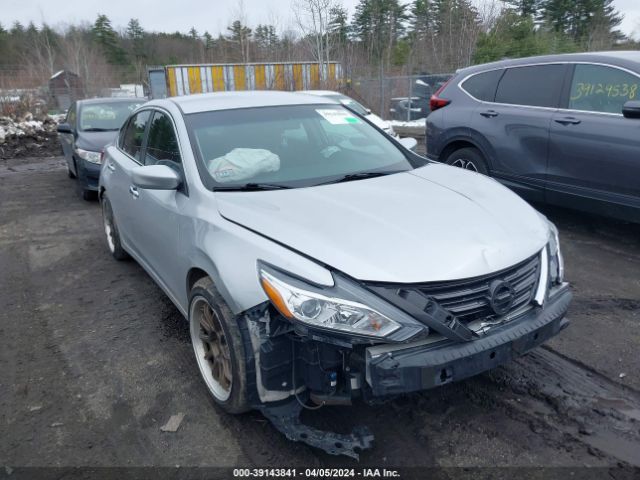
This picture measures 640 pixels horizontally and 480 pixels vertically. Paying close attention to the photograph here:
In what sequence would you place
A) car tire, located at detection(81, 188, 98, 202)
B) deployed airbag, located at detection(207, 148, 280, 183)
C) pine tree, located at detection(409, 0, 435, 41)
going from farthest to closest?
pine tree, located at detection(409, 0, 435, 41) → car tire, located at detection(81, 188, 98, 202) → deployed airbag, located at detection(207, 148, 280, 183)

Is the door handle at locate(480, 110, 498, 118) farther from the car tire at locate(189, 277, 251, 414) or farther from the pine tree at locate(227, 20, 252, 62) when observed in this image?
the pine tree at locate(227, 20, 252, 62)

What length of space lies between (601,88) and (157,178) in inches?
173

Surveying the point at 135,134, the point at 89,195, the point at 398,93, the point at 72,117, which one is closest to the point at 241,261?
the point at 135,134

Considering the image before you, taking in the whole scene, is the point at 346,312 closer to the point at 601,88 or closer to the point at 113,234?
the point at 113,234

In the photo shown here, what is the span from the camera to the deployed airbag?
10.5 ft

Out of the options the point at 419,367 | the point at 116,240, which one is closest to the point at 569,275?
the point at 419,367

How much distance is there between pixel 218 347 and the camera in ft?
9.51

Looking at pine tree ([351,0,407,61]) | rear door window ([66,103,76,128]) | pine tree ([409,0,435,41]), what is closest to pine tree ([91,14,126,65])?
pine tree ([351,0,407,61])

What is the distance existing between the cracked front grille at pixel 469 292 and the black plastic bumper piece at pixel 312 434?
27.6 inches

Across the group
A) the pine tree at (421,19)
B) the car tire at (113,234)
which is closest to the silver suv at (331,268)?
the car tire at (113,234)

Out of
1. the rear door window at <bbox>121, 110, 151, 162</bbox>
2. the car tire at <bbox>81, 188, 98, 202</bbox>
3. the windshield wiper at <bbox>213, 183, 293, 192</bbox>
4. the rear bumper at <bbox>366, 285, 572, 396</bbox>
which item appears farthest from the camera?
the car tire at <bbox>81, 188, 98, 202</bbox>

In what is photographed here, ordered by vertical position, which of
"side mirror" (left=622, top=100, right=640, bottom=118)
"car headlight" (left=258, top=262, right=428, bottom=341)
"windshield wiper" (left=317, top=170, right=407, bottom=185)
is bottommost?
"car headlight" (left=258, top=262, right=428, bottom=341)

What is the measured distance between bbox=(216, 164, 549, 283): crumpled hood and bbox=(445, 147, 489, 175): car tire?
9.73ft

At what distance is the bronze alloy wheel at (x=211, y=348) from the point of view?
2.80 metres
